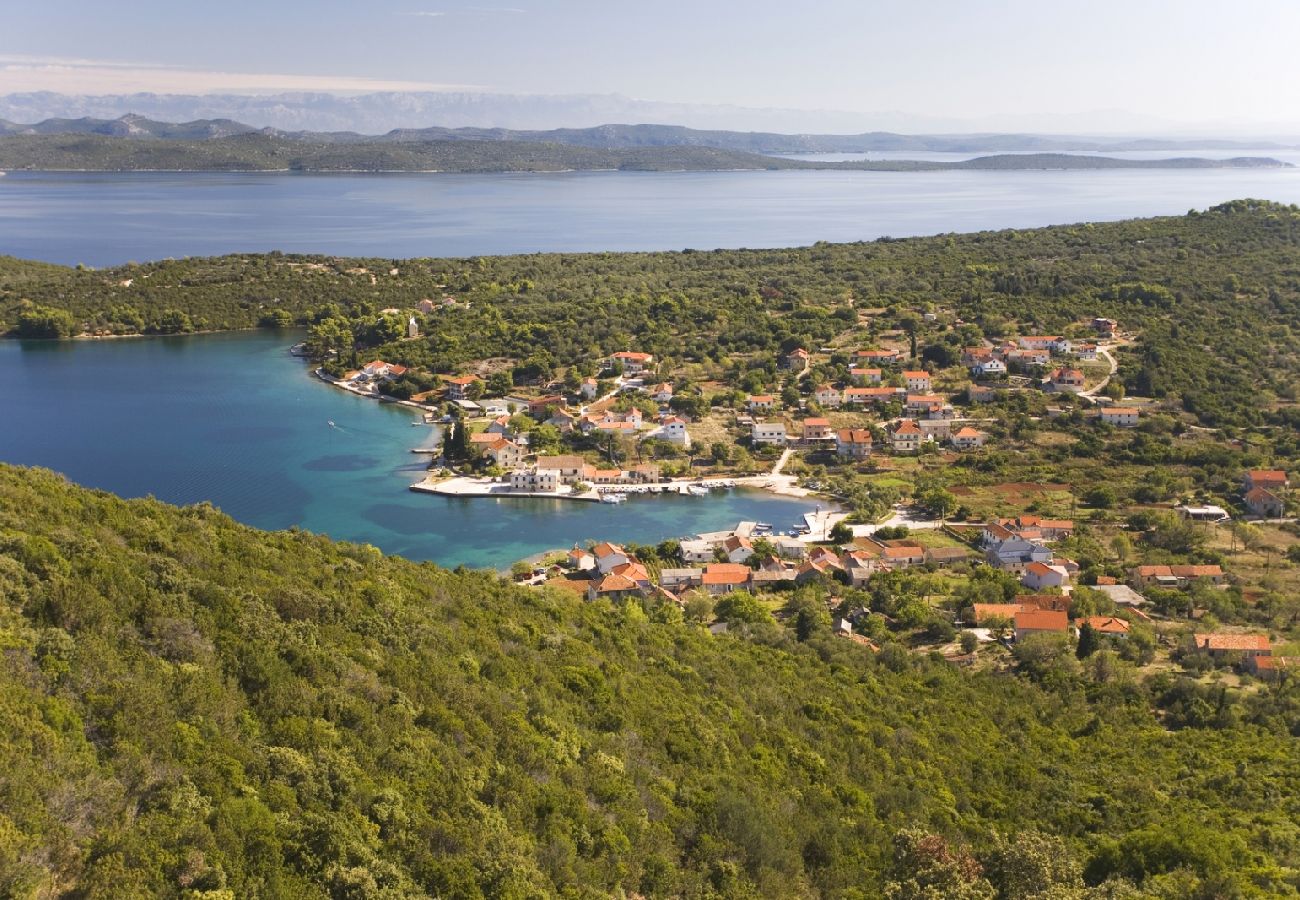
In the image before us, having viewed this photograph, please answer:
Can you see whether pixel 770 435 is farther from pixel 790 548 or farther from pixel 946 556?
pixel 946 556

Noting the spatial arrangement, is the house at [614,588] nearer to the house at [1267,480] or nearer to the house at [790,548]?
the house at [790,548]

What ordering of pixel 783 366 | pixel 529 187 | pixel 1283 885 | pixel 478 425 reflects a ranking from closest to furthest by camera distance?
1. pixel 1283 885
2. pixel 478 425
3. pixel 783 366
4. pixel 529 187

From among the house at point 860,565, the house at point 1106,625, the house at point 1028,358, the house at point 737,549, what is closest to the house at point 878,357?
the house at point 1028,358

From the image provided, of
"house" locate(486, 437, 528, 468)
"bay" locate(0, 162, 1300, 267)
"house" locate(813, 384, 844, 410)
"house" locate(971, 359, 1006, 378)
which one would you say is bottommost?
"house" locate(486, 437, 528, 468)

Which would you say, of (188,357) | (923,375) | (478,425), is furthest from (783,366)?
(188,357)

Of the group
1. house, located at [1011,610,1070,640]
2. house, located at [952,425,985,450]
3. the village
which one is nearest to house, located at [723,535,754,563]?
the village

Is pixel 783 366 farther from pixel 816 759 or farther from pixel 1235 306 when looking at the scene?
pixel 816 759

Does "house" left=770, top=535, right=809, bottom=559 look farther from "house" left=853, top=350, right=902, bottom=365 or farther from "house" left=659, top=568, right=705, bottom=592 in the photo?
"house" left=853, top=350, right=902, bottom=365
